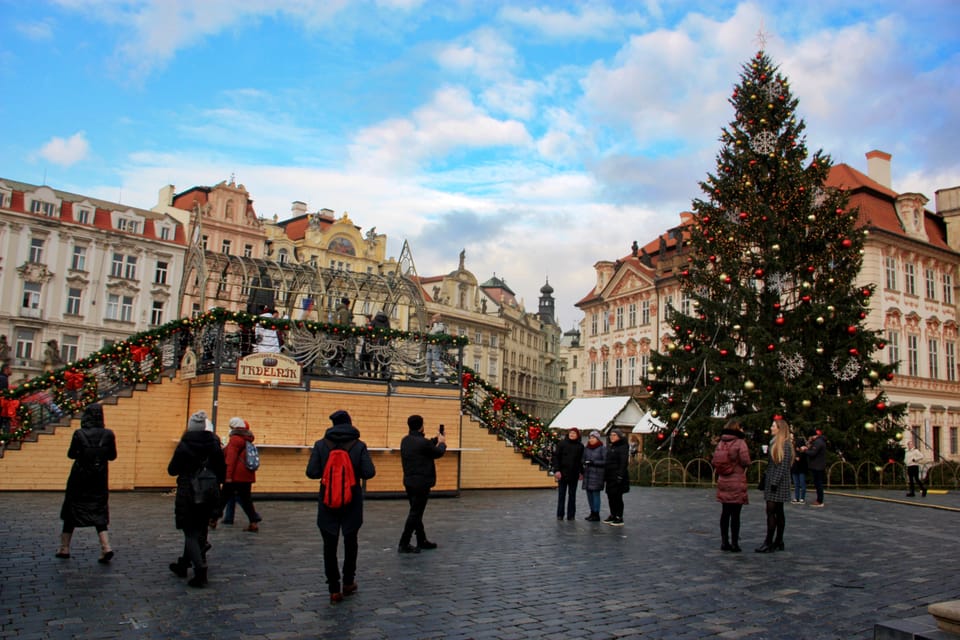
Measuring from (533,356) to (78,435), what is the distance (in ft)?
293

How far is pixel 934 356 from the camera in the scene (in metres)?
44.0

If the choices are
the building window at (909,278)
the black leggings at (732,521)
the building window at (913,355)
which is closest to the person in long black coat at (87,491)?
the black leggings at (732,521)

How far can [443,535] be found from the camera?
1229cm

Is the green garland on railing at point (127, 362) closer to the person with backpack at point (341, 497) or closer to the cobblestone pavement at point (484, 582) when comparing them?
the cobblestone pavement at point (484, 582)

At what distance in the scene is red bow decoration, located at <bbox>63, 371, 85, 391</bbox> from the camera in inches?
691

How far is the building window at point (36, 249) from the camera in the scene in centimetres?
5000

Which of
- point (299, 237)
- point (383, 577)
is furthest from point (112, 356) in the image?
point (299, 237)

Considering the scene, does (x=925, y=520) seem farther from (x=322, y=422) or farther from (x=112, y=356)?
(x=112, y=356)

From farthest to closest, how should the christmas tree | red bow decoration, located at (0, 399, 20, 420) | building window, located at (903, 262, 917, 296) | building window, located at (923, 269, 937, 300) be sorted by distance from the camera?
building window, located at (923, 269, 937, 300) < building window, located at (903, 262, 917, 296) < the christmas tree < red bow decoration, located at (0, 399, 20, 420)

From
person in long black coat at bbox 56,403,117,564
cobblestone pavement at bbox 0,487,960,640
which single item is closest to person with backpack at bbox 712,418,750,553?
cobblestone pavement at bbox 0,487,960,640

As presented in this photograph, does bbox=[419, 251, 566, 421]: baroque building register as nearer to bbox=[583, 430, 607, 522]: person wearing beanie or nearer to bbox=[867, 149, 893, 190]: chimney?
bbox=[867, 149, 893, 190]: chimney

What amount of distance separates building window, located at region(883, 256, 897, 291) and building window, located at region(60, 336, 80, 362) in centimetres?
4839

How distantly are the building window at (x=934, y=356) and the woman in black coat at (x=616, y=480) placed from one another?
3651 centimetres

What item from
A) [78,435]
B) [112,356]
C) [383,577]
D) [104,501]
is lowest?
[383,577]
